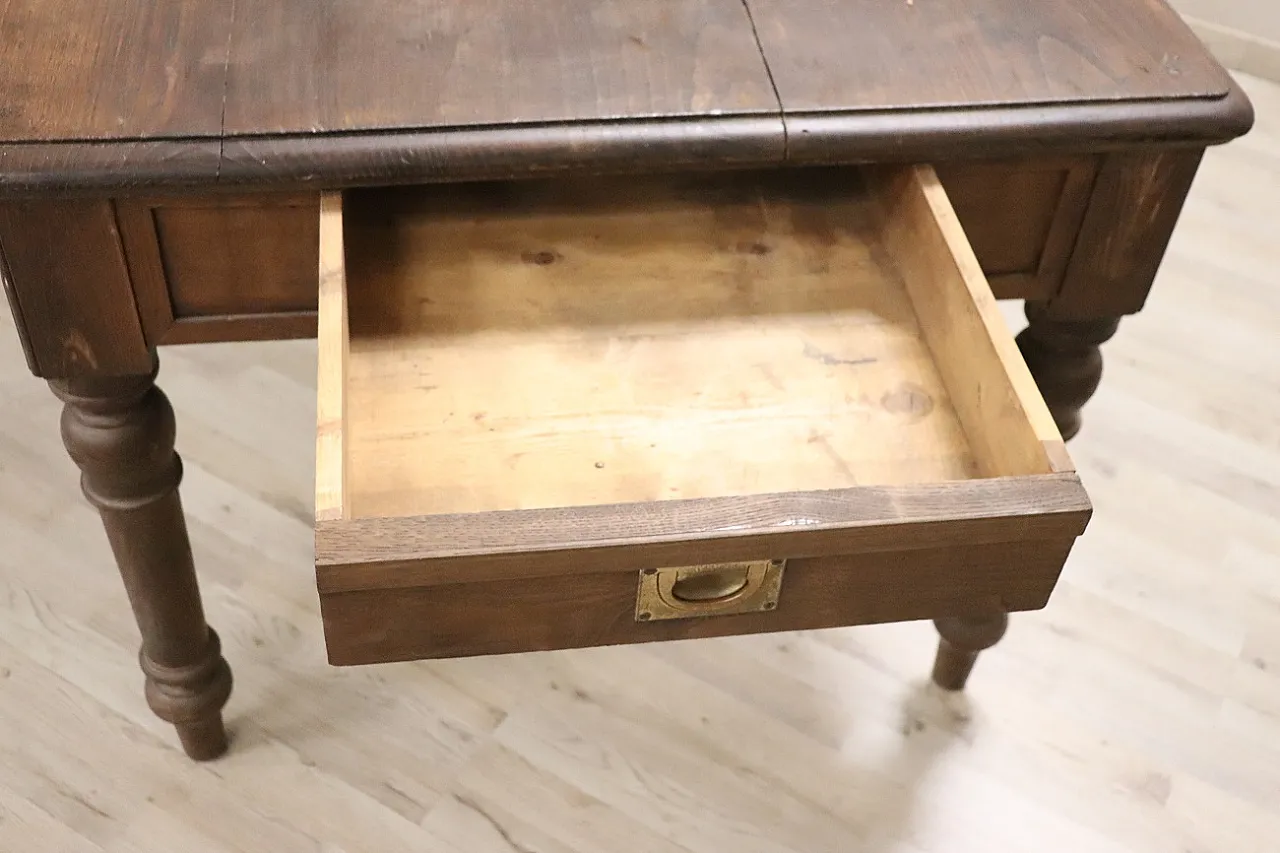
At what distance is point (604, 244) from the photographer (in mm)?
843

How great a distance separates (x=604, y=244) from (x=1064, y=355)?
0.37m

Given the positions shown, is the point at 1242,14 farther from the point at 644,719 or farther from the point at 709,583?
the point at 709,583

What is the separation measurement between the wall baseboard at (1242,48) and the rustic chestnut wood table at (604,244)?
4.80 feet

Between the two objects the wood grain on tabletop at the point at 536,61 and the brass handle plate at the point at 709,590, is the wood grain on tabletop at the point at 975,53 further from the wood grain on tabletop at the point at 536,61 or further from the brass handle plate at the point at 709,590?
the brass handle plate at the point at 709,590

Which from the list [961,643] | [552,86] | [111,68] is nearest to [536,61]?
[552,86]

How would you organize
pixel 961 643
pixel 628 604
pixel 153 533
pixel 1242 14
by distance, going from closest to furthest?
pixel 628 604
pixel 153 533
pixel 961 643
pixel 1242 14

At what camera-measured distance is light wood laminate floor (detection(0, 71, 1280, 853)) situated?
1.09 meters

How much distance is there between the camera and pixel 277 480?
1356 mm

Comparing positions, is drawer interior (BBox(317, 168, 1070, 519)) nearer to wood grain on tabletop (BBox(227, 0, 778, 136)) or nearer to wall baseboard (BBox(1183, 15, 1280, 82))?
wood grain on tabletop (BBox(227, 0, 778, 136))

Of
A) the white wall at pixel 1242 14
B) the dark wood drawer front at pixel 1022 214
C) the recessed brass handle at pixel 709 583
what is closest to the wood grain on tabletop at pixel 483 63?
the dark wood drawer front at pixel 1022 214

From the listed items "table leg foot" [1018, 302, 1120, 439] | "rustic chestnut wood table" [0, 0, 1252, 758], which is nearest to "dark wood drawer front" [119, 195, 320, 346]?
"rustic chestnut wood table" [0, 0, 1252, 758]

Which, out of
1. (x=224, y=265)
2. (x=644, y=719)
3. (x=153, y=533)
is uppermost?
(x=224, y=265)

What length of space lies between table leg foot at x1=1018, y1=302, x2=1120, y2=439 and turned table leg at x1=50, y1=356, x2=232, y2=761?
0.64 m

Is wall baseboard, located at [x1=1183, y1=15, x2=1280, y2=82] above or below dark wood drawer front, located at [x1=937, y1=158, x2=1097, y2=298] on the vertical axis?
below
